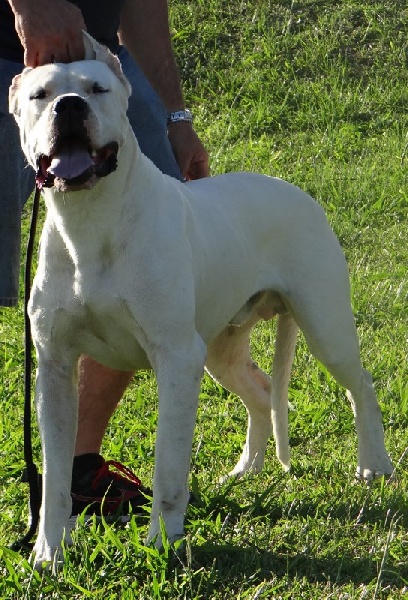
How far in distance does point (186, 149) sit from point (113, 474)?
145 centimetres

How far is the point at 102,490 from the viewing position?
459cm

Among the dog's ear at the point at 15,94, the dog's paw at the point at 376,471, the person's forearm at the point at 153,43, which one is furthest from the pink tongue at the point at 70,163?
the dog's paw at the point at 376,471

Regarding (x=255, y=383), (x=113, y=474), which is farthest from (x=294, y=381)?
(x=113, y=474)

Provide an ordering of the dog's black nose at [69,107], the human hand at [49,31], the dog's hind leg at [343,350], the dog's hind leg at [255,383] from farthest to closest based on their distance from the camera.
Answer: the dog's hind leg at [255,383] → the dog's hind leg at [343,350] → the human hand at [49,31] → the dog's black nose at [69,107]

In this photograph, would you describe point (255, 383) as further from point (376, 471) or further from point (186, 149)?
point (186, 149)

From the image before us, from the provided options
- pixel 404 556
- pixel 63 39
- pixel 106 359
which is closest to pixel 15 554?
pixel 106 359

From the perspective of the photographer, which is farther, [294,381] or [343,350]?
[294,381]

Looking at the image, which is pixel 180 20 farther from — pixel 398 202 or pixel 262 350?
pixel 262 350

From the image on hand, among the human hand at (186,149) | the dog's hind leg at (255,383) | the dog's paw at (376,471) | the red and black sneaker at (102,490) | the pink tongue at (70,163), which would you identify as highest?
the pink tongue at (70,163)

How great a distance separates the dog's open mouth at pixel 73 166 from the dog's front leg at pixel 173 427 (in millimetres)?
631

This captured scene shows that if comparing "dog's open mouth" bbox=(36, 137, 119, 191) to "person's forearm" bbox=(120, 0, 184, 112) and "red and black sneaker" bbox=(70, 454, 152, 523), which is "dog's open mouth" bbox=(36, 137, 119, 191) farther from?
"person's forearm" bbox=(120, 0, 184, 112)

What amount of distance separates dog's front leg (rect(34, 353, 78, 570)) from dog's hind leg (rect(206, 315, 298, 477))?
1.02 meters

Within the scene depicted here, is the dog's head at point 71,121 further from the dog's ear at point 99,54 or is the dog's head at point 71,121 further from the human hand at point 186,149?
the human hand at point 186,149

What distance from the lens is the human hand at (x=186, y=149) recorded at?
16.8 ft
